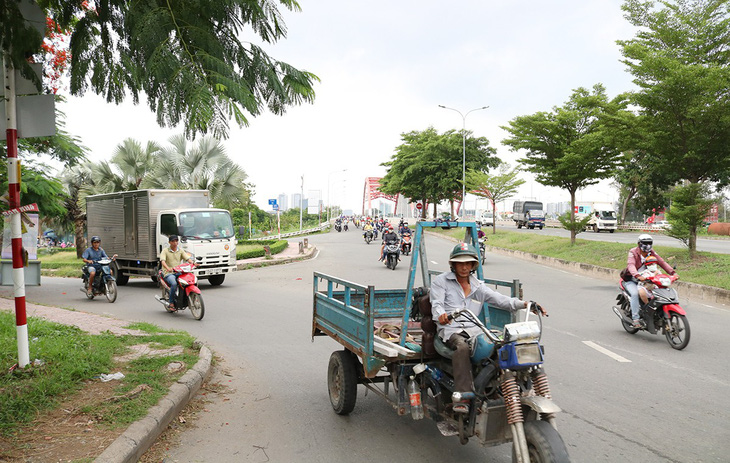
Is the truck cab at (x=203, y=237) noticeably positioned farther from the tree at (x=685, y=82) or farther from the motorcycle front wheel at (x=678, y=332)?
the tree at (x=685, y=82)

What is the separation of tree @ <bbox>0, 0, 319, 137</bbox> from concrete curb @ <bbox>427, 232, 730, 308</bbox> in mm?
11135

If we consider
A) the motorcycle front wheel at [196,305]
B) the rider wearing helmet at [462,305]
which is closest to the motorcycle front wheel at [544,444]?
the rider wearing helmet at [462,305]

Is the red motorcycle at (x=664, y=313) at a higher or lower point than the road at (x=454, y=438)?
higher

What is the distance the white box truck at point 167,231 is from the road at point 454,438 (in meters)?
3.67

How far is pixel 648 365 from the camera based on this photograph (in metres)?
6.36

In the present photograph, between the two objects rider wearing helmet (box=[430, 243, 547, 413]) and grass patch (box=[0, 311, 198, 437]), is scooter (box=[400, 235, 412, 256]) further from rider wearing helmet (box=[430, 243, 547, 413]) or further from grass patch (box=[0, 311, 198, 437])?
rider wearing helmet (box=[430, 243, 547, 413])

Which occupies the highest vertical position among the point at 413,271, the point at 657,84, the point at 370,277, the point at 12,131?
the point at 657,84

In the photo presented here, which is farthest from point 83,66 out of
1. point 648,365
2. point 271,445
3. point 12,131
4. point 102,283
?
point 102,283

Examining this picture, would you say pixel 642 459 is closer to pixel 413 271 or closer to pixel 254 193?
pixel 413 271

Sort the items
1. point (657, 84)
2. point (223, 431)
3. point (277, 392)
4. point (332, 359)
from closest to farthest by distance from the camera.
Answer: point (223, 431) < point (332, 359) < point (277, 392) < point (657, 84)

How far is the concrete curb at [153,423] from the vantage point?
11.8 ft

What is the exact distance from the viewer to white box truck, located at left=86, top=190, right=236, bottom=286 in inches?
556

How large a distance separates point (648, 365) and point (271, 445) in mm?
4675

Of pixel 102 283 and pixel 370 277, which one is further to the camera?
pixel 370 277
